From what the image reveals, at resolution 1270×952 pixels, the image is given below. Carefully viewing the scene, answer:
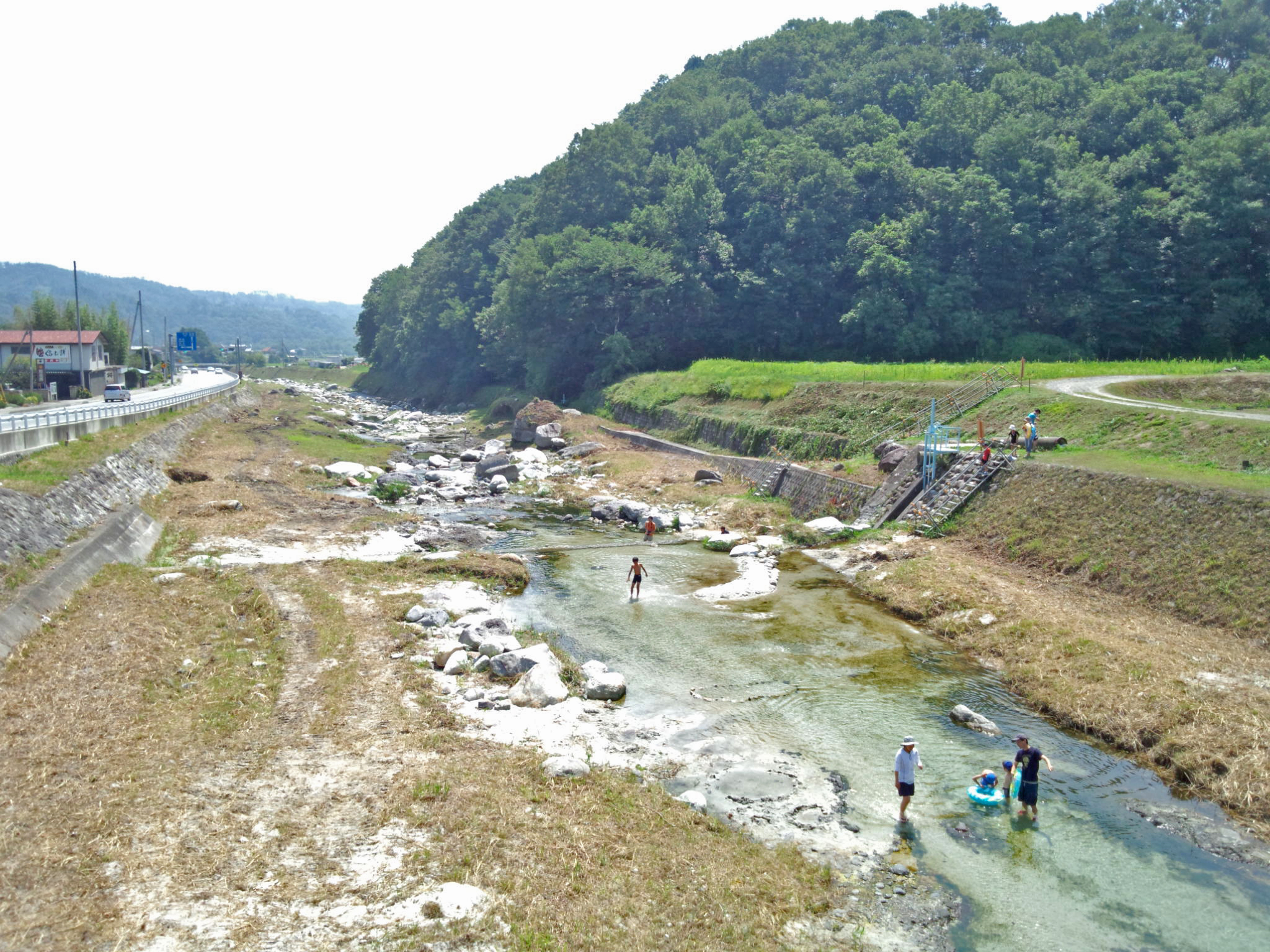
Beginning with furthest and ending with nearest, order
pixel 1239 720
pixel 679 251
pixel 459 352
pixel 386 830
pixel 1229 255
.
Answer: pixel 459 352, pixel 679 251, pixel 1229 255, pixel 1239 720, pixel 386 830

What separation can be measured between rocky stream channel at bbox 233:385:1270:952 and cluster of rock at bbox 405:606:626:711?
0.25 ft

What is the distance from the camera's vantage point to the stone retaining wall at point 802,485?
34.3m

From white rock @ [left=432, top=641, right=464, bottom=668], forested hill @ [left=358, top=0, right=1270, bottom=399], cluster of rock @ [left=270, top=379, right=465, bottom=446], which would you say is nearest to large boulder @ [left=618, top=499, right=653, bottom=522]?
white rock @ [left=432, top=641, right=464, bottom=668]

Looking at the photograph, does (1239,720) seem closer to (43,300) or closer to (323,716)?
(323,716)

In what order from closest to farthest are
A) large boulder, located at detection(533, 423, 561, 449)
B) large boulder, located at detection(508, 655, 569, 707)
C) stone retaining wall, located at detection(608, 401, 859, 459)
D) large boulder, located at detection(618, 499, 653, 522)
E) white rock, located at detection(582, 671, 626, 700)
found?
large boulder, located at detection(508, 655, 569, 707) < white rock, located at detection(582, 671, 626, 700) < large boulder, located at detection(618, 499, 653, 522) < stone retaining wall, located at detection(608, 401, 859, 459) < large boulder, located at detection(533, 423, 561, 449)

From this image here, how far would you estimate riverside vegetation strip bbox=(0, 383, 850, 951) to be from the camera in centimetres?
997

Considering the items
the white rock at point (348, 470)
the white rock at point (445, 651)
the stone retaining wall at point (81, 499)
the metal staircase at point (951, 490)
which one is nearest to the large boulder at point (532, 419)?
the white rock at point (348, 470)

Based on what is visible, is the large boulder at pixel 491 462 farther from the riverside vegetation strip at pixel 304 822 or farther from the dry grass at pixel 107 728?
the riverside vegetation strip at pixel 304 822

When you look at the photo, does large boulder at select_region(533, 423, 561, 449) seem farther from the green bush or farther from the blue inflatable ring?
the blue inflatable ring

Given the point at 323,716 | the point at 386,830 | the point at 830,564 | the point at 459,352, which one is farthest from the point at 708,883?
the point at 459,352

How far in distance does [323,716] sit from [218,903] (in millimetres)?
5993

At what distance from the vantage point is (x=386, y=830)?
12023 millimetres

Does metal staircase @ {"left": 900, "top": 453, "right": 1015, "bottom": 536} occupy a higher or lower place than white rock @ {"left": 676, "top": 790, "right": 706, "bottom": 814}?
higher

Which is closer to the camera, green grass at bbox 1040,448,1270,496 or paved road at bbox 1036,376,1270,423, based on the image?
green grass at bbox 1040,448,1270,496
